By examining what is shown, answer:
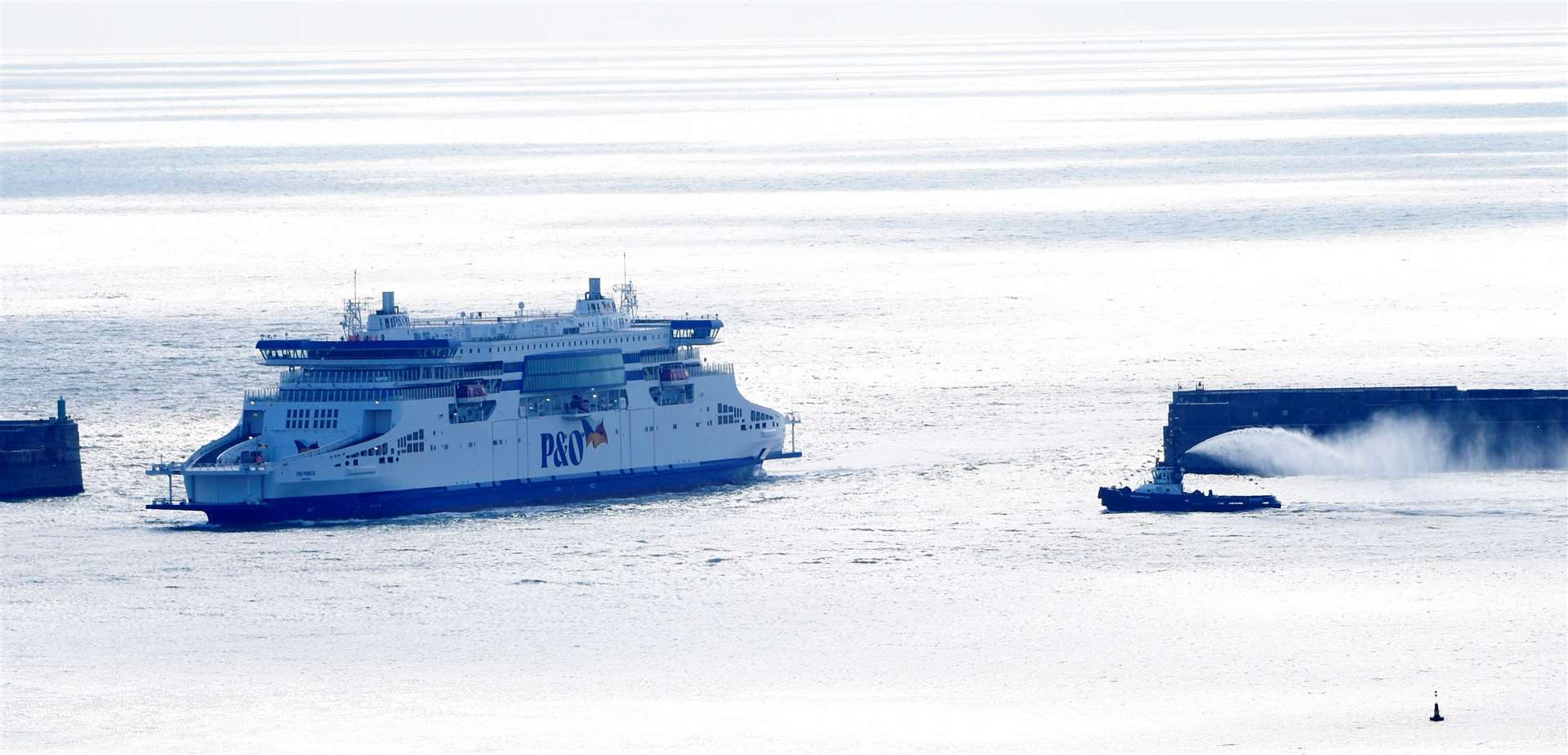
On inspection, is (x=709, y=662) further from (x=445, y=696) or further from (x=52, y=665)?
(x=52, y=665)

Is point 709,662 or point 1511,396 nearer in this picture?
point 709,662

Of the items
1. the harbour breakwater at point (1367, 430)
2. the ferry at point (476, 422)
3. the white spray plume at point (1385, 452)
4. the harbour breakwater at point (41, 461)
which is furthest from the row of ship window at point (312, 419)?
the white spray plume at point (1385, 452)

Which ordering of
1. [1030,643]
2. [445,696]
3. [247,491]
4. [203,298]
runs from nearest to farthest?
[445,696] → [1030,643] → [247,491] → [203,298]

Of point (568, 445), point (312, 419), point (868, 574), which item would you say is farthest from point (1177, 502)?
point (312, 419)

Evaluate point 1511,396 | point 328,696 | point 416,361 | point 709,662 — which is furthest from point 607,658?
point 1511,396

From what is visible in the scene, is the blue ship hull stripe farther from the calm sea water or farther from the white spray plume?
the white spray plume

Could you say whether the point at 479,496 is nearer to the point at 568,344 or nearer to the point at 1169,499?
the point at 568,344

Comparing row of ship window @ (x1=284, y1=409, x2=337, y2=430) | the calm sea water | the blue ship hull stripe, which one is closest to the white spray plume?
the calm sea water
